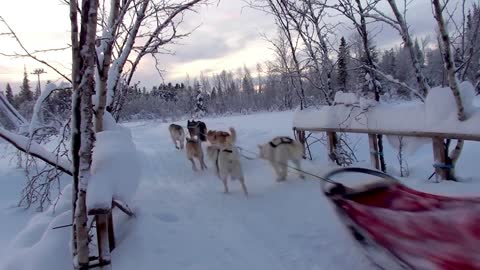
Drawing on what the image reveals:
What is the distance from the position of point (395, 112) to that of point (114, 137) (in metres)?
4.17

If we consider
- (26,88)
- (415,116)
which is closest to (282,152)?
(415,116)

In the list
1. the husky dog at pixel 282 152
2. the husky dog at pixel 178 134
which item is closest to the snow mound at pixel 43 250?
the husky dog at pixel 282 152

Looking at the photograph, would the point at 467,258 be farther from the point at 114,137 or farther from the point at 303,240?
the point at 114,137

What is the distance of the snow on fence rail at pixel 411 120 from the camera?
4.69 meters

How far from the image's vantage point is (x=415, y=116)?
548cm

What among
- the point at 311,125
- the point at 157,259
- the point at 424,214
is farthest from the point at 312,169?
the point at 424,214

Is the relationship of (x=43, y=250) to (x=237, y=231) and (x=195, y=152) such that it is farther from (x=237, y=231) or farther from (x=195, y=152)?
(x=195, y=152)

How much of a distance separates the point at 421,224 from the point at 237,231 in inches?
97.9

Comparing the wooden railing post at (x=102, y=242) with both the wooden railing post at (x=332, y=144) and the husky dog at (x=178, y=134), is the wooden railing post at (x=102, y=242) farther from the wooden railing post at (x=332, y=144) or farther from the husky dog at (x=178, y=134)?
the husky dog at (x=178, y=134)

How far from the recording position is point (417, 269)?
2.44m

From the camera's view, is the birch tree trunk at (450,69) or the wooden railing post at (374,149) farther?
the wooden railing post at (374,149)

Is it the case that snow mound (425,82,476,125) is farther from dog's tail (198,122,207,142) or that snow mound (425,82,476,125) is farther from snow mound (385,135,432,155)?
dog's tail (198,122,207,142)

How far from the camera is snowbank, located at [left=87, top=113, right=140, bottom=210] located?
326 cm

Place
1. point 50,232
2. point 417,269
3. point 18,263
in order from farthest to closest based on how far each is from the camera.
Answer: point 50,232 → point 18,263 → point 417,269
